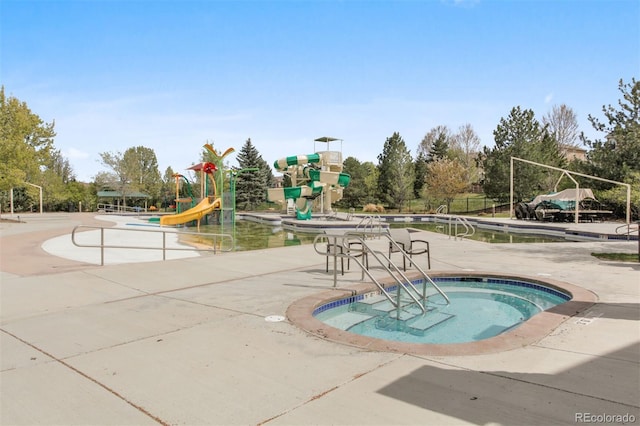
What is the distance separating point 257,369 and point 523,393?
1.99m

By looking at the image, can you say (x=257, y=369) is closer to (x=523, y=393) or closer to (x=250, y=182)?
(x=523, y=393)

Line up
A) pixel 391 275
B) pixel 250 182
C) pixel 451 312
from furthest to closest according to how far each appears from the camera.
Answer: pixel 250 182 < pixel 451 312 < pixel 391 275

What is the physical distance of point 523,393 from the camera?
3.04m

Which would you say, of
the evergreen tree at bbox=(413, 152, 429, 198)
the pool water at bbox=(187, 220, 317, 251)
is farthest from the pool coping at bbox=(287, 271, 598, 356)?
the evergreen tree at bbox=(413, 152, 429, 198)

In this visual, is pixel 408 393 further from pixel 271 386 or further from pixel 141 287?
pixel 141 287

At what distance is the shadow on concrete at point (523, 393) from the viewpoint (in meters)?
2.74

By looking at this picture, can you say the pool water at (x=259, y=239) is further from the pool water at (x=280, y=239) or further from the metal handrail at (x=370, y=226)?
the metal handrail at (x=370, y=226)

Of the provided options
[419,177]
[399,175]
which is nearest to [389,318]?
[399,175]

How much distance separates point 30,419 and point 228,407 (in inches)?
48.4

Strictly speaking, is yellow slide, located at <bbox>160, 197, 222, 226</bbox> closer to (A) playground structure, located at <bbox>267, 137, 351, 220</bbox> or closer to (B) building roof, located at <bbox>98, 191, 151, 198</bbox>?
(A) playground structure, located at <bbox>267, 137, 351, 220</bbox>

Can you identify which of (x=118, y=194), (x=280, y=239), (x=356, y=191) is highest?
(x=356, y=191)

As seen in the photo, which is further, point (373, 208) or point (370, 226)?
point (373, 208)

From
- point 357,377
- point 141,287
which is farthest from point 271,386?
point 141,287

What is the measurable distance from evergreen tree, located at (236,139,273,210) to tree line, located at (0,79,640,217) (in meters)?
0.11
